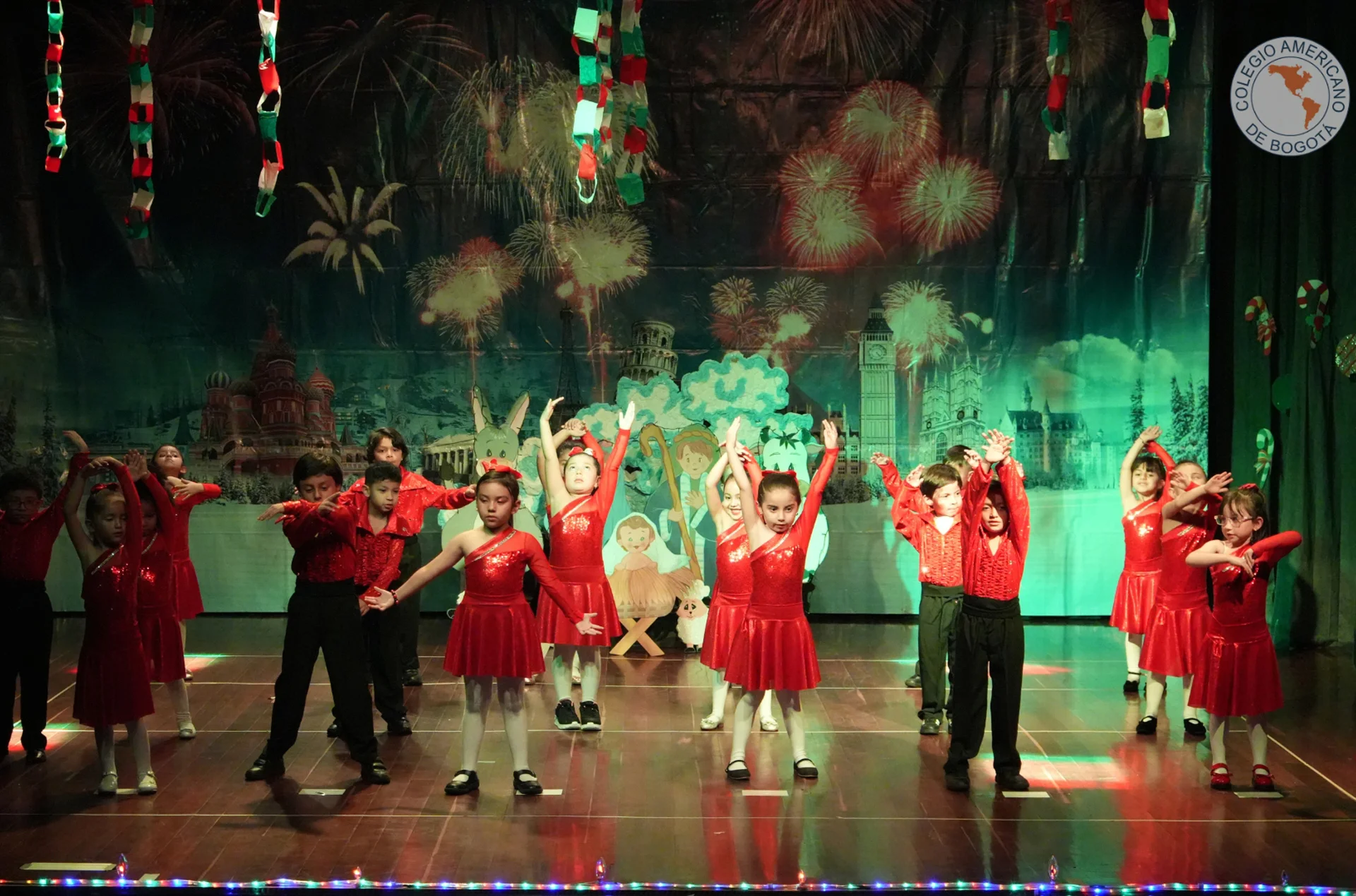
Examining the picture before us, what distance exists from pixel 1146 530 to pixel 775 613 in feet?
7.65

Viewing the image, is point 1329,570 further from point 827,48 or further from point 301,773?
point 301,773

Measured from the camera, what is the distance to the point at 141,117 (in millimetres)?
5281

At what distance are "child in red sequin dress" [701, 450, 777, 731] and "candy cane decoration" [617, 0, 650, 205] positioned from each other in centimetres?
130

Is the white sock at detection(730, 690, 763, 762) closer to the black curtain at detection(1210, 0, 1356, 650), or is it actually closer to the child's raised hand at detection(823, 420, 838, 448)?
the child's raised hand at detection(823, 420, 838, 448)

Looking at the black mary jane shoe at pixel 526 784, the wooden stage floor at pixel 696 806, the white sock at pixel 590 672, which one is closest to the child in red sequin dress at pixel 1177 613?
the wooden stage floor at pixel 696 806

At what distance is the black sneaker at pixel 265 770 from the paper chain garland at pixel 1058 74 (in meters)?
3.90

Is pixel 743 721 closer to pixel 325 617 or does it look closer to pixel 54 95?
pixel 325 617

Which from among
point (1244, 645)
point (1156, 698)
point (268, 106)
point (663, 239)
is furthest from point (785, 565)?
point (663, 239)

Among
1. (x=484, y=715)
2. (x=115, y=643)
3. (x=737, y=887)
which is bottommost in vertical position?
(x=737, y=887)

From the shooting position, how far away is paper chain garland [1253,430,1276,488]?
7.66 meters

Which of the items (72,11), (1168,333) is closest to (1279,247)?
(1168,333)

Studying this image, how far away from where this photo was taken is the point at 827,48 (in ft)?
26.4

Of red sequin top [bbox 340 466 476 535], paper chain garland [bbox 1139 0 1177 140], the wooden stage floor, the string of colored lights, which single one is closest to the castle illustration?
the wooden stage floor

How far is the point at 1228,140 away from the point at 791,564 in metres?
5.01
